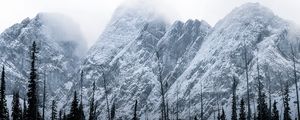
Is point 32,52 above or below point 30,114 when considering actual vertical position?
above

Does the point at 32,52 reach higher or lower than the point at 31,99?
higher

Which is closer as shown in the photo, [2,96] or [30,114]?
[30,114]

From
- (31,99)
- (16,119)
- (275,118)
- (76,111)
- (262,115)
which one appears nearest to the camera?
(31,99)

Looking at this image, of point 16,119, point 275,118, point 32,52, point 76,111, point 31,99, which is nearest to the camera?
point 32,52

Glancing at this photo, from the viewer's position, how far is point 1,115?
254ft

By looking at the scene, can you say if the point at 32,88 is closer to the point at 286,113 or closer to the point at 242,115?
the point at 242,115

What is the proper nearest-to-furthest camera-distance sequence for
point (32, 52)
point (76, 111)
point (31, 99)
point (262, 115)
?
point (32, 52) < point (31, 99) < point (76, 111) < point (262, 115)

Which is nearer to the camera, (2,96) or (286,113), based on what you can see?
(2,96)

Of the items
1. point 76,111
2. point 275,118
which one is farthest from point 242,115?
point 76,111

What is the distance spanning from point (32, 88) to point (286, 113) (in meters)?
60.1

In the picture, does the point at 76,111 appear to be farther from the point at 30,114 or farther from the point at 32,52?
the point at 32,52

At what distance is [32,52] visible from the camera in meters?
62.5

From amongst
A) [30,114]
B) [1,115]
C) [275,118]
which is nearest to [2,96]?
[1,115]

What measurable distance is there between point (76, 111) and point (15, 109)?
2486 centimetres
